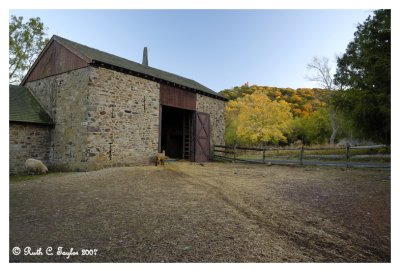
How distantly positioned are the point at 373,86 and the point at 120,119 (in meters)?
10.6

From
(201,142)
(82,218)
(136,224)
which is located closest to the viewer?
(136,224)

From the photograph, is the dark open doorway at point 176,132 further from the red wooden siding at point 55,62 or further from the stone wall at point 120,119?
the red wooden siding at point 55,62

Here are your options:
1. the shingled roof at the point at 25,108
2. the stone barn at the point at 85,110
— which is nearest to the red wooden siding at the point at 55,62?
the stone barn at the point at 85,110

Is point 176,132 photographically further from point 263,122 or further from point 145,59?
point 263,122

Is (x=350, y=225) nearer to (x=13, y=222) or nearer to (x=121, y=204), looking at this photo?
(x=121, y=204)

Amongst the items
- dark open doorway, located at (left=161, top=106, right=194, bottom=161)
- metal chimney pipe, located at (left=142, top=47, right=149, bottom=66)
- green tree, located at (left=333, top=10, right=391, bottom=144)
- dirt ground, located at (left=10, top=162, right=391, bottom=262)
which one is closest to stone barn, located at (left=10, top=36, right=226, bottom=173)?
dark open doorway, located at (left=161, top=106, right=194, bottom=161)

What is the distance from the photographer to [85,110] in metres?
10.5

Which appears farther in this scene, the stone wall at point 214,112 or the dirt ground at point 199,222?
the stone wall at point 214,112

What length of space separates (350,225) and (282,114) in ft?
84.8

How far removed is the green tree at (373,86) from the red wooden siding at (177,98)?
336 inches

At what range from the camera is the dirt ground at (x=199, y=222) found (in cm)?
334

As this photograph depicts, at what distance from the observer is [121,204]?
17.8 feet

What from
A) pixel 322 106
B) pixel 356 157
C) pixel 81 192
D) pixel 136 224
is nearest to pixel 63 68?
pixel 81 192

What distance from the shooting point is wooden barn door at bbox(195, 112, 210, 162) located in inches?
633
